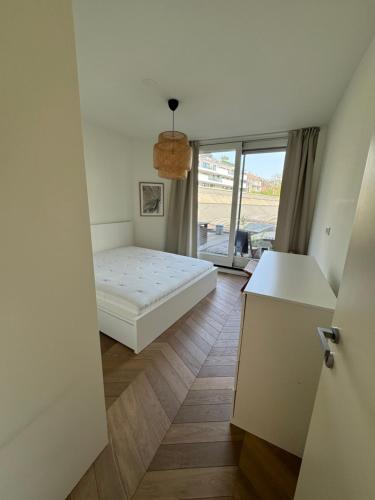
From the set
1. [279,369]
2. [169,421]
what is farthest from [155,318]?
[279,369]

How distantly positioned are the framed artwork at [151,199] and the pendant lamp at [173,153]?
77.7 inches

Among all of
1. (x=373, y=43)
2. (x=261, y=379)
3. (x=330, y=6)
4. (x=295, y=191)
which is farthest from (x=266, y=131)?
(x=261, y=379)

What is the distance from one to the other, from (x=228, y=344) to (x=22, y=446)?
6.00ft

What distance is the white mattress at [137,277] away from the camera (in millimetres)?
2105

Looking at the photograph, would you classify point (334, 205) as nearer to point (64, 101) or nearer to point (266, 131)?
point (266, 131)

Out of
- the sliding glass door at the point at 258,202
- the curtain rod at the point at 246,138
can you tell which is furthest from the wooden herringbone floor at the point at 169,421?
the curtain rod at the point at 246,138

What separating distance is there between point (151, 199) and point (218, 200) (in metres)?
1.41

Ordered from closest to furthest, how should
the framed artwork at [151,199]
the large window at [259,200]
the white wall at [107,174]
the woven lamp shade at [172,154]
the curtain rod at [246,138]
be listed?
the woven lamp shade at [172,154] → the curtain rod at [246,138] → the white wall at [107,174] → the large window at [259,200] → the framed artwork at [151,199]

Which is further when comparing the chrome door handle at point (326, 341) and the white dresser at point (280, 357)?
the white dresser at point (280, 357)

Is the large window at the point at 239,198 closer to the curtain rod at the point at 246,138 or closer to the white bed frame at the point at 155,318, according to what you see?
the curtain rod at the point at 246,138

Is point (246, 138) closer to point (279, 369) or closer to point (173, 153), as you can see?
point (173, 153)

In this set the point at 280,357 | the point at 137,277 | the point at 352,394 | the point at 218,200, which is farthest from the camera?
the point at 218,200

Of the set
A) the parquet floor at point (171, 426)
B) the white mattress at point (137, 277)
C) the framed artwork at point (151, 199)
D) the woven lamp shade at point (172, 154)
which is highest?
Result: the woven lamp shade at point (172, 154)

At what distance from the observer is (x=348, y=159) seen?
1693mm
